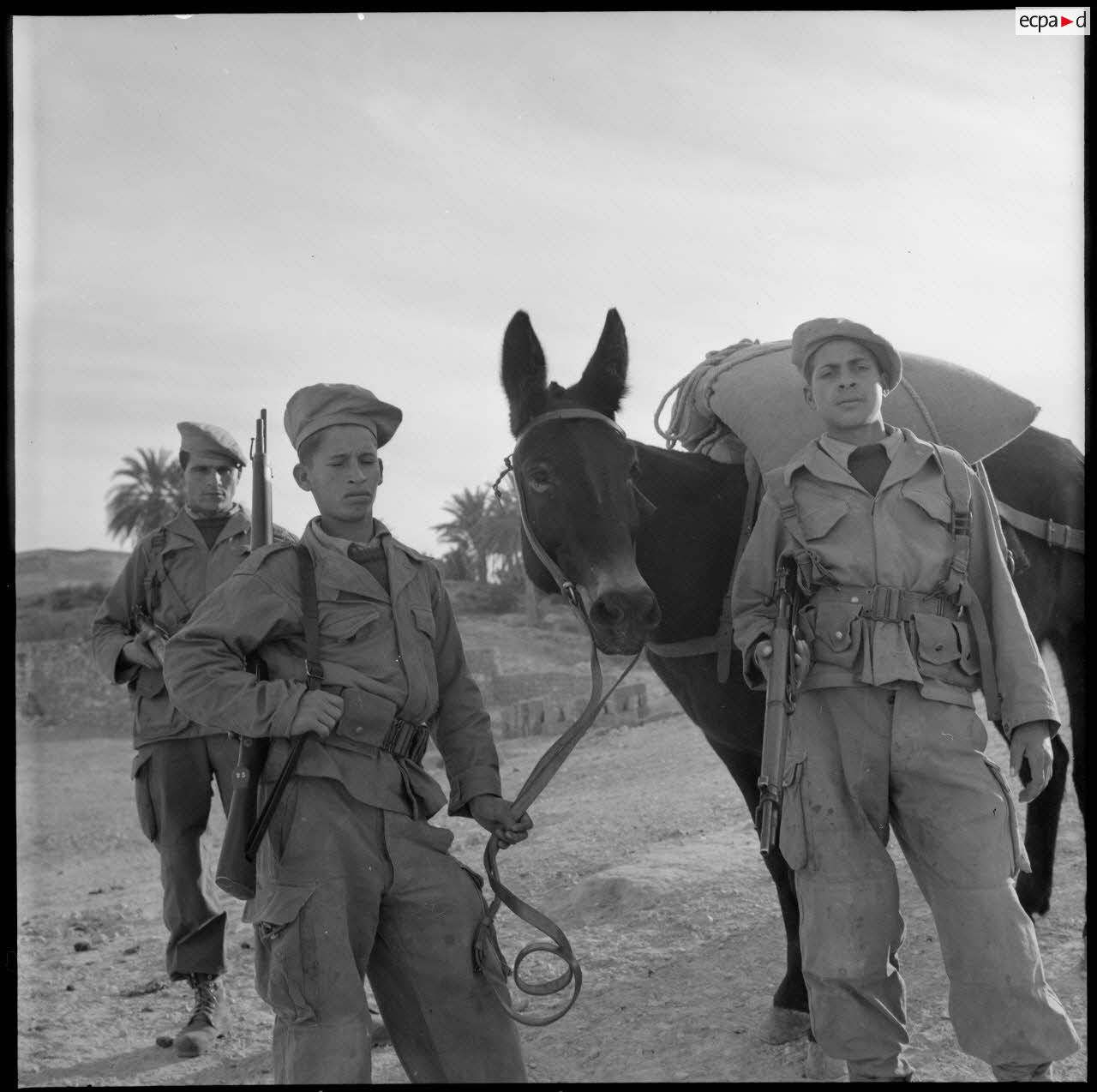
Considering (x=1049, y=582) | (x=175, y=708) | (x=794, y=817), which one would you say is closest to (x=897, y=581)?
(x=794, y=817)

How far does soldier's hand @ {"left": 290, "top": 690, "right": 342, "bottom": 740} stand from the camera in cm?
321

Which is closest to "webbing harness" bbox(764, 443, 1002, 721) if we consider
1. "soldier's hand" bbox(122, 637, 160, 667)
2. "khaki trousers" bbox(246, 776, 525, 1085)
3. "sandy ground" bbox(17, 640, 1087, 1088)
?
"khaki trousers" bbox(246, 776, 525, 1085)

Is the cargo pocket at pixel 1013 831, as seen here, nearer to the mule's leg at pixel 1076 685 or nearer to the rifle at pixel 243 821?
the rifle at pixel 243 821

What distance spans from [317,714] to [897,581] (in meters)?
1.72

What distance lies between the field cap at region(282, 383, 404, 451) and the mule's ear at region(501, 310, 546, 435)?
0.91 metres

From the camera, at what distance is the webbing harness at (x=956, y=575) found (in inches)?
138

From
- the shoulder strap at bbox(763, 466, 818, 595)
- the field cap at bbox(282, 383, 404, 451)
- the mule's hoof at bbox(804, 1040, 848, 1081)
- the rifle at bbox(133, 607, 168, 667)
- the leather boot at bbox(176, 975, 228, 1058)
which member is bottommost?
the leather boot at bbox(176, 975, 228, 1058)

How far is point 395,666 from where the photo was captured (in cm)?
345

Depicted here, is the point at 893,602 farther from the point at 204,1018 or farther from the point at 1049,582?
the point at 204,1018

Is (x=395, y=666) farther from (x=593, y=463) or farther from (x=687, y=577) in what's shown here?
(x=687, y=577)

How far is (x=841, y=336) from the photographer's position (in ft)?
12.1

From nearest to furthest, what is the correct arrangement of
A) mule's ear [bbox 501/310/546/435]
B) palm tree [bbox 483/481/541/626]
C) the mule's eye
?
the mule's eye → mule's ear [bbox 501/310/546/435] → palm tree [bbox 483/481/541/626]

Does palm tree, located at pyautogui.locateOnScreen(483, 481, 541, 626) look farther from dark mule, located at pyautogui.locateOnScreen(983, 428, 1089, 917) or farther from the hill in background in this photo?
dark mule, located at pyautogui.locateOnScreen(983, 428, 1089, 917)

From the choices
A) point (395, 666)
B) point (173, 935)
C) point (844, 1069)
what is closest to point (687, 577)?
point (395, 666)
